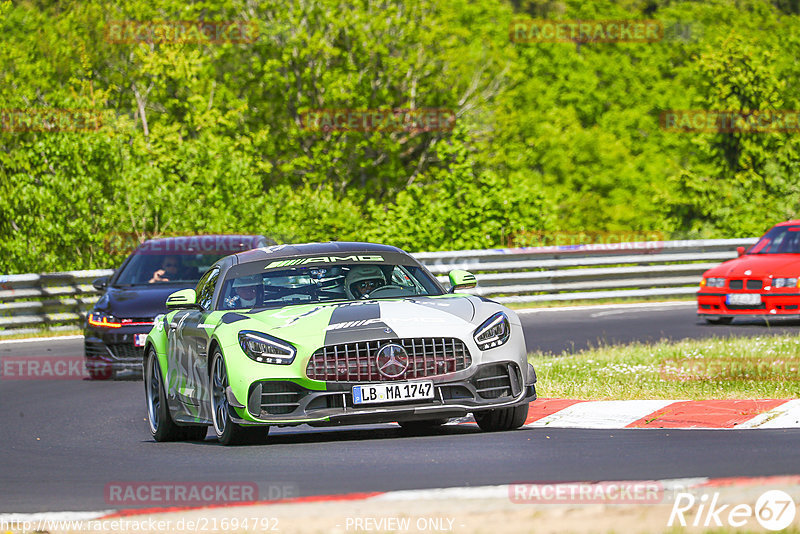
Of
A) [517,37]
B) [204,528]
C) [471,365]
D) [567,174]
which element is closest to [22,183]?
[471,365]

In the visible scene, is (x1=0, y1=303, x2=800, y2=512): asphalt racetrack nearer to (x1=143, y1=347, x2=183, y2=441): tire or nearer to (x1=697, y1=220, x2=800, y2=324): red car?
(x1=143, y1=347, x2=183, y2=441): tire

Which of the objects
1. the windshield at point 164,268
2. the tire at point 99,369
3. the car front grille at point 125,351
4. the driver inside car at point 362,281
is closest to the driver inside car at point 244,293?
the driver inside car at point 362,281

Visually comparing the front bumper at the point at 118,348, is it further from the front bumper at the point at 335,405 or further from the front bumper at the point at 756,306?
the front bumper at the point at 756,306

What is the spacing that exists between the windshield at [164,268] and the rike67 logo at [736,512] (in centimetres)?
1178

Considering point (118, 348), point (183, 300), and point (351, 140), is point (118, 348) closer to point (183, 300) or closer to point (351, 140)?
point (183, 300)

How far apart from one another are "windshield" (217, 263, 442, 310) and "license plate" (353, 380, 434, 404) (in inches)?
45.2

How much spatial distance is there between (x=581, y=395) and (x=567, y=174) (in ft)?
149

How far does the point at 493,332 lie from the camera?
29.8ft

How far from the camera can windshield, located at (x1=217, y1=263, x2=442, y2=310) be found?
32.2 ft

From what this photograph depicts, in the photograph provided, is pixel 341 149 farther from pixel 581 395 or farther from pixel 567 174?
pixel 581 395

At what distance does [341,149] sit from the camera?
43.7m

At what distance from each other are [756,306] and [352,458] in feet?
41.7

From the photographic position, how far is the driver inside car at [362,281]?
9.93 meters

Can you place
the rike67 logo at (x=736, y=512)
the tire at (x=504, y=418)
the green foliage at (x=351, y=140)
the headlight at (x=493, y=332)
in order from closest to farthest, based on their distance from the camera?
1. the rike67 logo at (x=736, y=512)
2. the headlight at (x=493, y=332)
3. the tire at (x=504, y=418)
4. the green foliage at (x=351, y=140)
